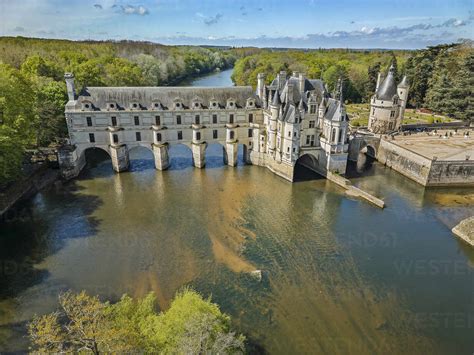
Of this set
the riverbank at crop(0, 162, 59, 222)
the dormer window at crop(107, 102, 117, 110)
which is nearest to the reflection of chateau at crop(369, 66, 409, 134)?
the dormer window at crop(107, 102, 117, 110)

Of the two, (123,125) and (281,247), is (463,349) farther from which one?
(123,125)

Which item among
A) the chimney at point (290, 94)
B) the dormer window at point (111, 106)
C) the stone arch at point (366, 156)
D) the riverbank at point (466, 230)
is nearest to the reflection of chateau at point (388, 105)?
the stone arch at point (366, 156)

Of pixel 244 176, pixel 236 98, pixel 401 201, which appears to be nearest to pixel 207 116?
pixel 236 98

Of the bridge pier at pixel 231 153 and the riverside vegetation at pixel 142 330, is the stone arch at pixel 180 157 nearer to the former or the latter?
the bridge pier at pixel 231 153

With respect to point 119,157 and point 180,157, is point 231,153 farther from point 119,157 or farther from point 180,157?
point 119,157

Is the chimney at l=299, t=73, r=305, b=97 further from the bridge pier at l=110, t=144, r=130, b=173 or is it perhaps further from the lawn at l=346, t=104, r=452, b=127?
the bridge pier at l=110, t=144, r=130, b=173

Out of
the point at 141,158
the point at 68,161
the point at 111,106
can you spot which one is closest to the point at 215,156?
the point at 141,158
